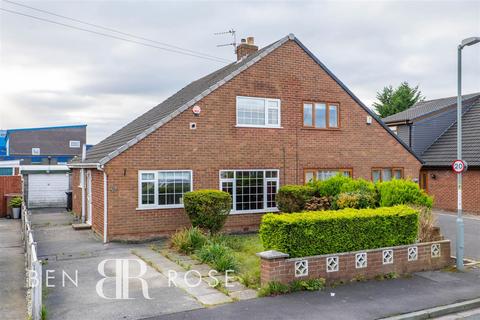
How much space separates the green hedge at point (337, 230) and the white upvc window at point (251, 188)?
6114 mm

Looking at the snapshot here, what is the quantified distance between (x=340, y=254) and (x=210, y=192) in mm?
5379

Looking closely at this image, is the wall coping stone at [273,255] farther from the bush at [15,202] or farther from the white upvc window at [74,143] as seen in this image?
the white upvc window at [74,143]

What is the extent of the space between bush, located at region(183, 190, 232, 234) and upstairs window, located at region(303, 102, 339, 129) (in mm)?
5536

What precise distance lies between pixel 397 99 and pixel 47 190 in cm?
3811

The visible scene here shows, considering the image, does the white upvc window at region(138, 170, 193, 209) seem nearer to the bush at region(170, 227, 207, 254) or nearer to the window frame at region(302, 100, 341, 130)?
the bush at region(170, 227, 207, 254)

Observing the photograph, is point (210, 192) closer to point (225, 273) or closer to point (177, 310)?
point (225, 273)

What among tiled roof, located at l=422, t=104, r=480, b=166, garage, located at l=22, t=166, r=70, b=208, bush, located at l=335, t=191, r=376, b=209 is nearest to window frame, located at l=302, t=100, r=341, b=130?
bush, located at l=335, t=191, r=376, b=209

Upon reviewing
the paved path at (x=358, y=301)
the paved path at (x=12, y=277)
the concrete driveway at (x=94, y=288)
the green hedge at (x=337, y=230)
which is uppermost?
the green hedge at (x=337, y=230)

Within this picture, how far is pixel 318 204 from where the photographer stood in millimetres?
15273

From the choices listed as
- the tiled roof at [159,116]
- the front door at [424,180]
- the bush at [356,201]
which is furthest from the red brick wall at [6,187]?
the front door at [424,180]

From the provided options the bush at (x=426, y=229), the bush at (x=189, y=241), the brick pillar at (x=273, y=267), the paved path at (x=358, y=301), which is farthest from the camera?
the bush at (x=189, y=241)

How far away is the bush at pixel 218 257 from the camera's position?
10.2m

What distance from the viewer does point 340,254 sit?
9711 mm

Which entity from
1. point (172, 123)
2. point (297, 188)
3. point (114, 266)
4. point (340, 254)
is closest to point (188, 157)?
point (172, 123)
